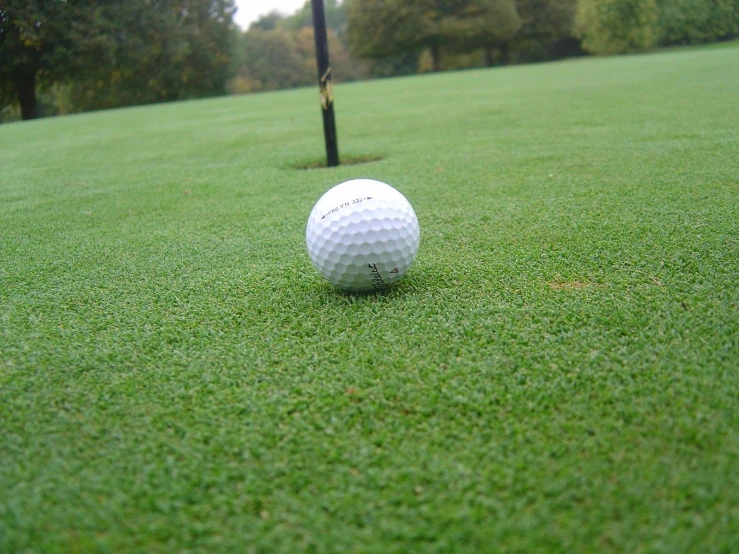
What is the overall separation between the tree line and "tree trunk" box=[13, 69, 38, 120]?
37mm

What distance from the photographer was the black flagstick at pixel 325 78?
394 centimetres

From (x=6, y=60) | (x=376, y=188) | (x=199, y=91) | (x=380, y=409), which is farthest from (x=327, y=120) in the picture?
(x=199, y=91)

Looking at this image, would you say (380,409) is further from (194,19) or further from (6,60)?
(194,19)

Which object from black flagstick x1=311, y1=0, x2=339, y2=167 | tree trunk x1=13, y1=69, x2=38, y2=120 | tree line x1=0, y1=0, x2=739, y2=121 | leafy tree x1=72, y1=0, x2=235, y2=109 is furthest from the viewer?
leafy tree x1=72, y1=0, x2=235, y2=109

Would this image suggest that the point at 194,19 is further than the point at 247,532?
Yes

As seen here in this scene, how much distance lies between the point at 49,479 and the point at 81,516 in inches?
6.0

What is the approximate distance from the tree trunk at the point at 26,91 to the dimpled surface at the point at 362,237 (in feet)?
76.7

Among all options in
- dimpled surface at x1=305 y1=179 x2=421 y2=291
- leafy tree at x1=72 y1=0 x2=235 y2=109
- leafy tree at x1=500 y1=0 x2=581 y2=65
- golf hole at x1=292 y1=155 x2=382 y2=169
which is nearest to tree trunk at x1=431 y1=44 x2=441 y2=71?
leafy tree at x1=500 y1=0 x2=581 y2=65

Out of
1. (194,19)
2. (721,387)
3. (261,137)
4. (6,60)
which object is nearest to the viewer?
(721,387)

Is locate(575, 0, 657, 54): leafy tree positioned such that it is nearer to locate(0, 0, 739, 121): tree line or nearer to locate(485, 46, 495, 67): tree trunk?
locate(0, 0, 739, 121): tree line

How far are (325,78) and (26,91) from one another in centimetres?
2169

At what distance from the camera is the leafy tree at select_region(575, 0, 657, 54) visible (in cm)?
3550

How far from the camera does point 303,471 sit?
3.77 ft

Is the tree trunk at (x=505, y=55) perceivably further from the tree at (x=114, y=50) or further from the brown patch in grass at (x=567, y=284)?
the brown patch in grass at (x=567, y=284)
